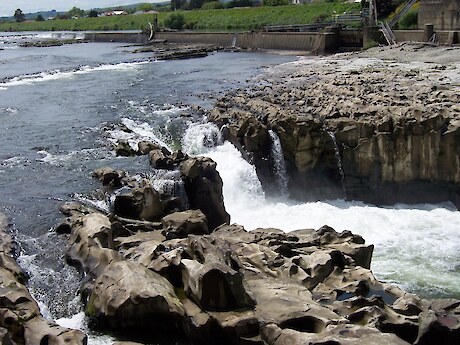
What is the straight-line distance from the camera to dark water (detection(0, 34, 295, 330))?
16.9 meters

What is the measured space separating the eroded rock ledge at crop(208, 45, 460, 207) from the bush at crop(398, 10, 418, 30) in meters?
27.9

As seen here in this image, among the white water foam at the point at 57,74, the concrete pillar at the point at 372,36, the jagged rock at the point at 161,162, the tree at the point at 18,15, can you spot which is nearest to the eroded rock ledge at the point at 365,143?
the jagged rock at the point at 161,162

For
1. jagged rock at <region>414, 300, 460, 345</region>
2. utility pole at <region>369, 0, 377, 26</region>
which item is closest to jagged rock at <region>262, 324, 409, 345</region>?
jagged rock at <region>414, 300, 460, 345</region>

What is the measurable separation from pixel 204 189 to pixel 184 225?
4.20 metres

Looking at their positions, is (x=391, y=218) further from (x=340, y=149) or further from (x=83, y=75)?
(x=83, y=75)

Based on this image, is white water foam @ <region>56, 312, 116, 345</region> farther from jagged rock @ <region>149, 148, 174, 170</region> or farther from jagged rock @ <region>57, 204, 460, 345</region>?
jagged rock @ <region>149, 148, 174, 170</region>

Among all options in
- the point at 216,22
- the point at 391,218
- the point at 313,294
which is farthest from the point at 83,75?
the point at 216,22

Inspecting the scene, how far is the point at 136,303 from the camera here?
41.6 feet

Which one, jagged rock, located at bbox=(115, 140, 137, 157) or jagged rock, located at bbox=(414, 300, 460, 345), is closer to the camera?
jagged rock, located at bbox=(414, 300, 460, 345)

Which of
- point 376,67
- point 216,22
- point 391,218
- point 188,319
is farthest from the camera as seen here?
point 216,22

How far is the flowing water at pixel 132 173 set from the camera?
1742cm

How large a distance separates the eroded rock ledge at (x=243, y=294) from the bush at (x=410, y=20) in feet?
142

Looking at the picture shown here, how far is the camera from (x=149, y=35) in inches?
3605

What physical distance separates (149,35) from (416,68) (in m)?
59.8
